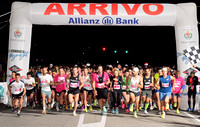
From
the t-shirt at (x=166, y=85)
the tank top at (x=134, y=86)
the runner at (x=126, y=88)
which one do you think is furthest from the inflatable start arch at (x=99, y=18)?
the runner at (x=126, y=88)

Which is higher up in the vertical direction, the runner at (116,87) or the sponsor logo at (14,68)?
the sponsor logo at (14,68)

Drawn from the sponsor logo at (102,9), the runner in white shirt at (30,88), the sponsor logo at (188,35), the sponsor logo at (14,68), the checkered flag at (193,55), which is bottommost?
the runner in white shirt at (30,88)

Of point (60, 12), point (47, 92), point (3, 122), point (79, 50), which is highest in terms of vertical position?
point (79, 50)

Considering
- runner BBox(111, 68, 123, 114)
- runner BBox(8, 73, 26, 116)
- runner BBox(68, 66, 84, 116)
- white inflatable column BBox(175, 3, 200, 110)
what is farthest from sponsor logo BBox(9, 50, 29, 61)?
white inflatable column BBox(175, 3, 200, 110)

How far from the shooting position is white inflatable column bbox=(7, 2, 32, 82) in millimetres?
10719

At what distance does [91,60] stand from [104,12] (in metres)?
70.6

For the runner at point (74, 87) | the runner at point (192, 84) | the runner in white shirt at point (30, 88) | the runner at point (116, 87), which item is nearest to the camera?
the runner at point (74, 87)

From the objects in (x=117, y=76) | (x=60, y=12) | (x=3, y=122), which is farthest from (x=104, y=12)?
(x=3, y=122)

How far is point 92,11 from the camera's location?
1079cm

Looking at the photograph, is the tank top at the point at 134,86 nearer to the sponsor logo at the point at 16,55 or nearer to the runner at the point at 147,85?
the runner at the point at 147,85

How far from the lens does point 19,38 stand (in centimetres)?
1080

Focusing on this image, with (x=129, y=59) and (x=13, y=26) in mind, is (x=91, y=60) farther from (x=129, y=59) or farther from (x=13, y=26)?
(x=13, y=26)

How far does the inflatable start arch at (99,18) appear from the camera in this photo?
10656 millimetres

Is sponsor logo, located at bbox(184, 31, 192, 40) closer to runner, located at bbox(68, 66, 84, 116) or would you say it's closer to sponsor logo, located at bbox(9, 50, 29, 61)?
runner, located at bbox(68, 66, 84, 116)
